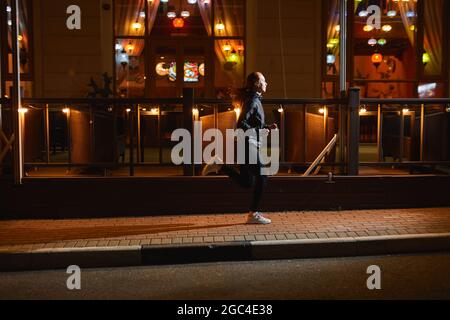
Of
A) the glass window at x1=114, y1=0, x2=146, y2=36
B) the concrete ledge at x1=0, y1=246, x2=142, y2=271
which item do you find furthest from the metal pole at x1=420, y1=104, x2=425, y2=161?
the glass window at x1=114, y1=0, x2=146, y2=36

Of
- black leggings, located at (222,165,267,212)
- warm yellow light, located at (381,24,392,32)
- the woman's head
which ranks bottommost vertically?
black leggings, located at (222,165,267,212)

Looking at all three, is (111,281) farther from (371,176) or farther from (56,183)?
(371,176)

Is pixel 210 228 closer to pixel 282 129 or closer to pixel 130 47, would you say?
pixel 282 129

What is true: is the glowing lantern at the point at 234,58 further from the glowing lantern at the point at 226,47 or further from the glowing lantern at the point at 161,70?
the glowing lantern at the point at 161,70

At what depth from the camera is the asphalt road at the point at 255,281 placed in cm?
495

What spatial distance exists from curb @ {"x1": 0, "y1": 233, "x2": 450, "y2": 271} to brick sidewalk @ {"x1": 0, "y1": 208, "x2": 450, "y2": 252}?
→ 0.17 meters

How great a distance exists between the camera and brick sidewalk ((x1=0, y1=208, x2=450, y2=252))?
6.44m

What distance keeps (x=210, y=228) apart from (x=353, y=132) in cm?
267

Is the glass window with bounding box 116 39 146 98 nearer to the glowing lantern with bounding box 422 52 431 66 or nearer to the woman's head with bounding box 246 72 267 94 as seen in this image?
the glowing lantern with bounding box 422 52 431 66

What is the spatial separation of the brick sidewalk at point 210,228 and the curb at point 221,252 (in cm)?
Result: 17

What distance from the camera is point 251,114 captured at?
7109mm

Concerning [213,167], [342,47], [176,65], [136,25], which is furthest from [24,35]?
[342,47]

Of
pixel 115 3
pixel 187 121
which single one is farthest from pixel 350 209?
pixel 115 3

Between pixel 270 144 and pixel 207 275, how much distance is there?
346cm
